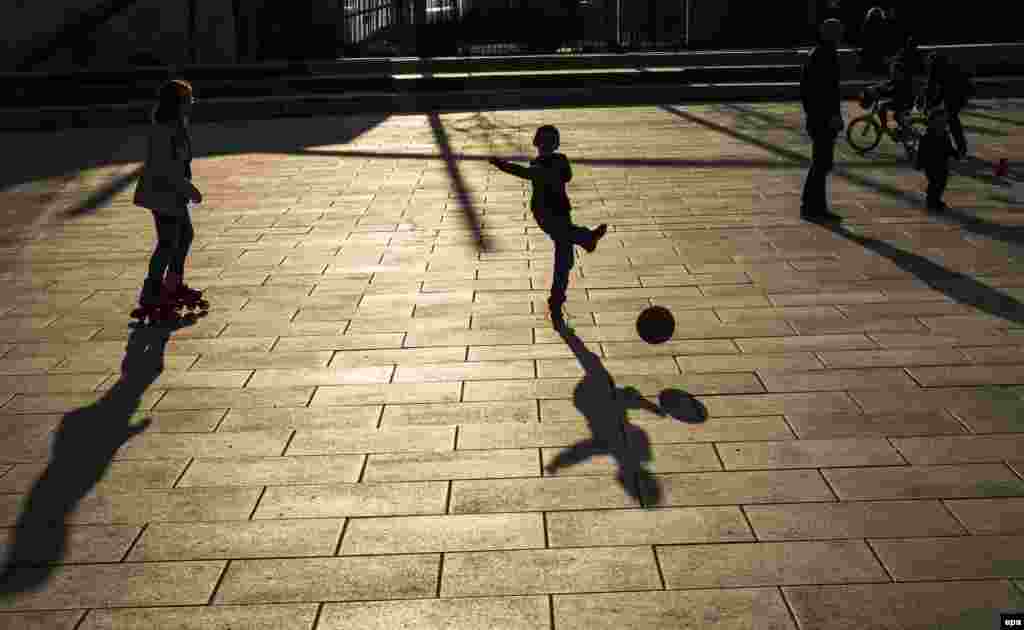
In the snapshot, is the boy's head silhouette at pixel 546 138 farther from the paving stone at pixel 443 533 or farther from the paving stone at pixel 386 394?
the paving stone at pixel 443 533

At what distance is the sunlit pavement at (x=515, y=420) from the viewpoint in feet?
15.6

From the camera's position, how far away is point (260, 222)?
12.6 meters

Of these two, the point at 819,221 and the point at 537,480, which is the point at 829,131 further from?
the point at 537,480

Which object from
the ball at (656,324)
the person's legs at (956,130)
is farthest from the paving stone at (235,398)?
the person's legs at (956,130)

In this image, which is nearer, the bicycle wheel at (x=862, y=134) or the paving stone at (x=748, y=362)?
the paving stone at (x=748, y=362)

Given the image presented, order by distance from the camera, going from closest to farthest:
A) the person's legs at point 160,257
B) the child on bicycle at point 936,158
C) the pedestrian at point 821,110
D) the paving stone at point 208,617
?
the paving stone at point 208,617 → the person's legs at point 160,257 → the pedestrian at point 821,110 → the child on bicycle at point 936,158

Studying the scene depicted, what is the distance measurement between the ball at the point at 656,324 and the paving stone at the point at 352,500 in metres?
2.47

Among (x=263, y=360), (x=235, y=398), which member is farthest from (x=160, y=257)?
(x=235, y=398)

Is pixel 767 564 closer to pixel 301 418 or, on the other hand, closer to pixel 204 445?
pixel 301 418

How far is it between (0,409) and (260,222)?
5.75m

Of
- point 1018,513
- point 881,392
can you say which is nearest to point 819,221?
point 881,392

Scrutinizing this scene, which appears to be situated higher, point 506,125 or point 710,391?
point 506,125

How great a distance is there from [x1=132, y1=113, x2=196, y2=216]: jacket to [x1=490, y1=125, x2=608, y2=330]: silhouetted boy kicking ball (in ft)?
8.12

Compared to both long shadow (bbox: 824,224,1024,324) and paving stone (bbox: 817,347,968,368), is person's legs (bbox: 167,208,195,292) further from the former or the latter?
long shadow (bbox: 824,224,1024,324)
